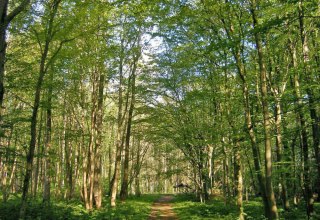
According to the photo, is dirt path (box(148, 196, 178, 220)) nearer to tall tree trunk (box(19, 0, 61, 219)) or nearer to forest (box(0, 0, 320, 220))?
forest (box(0, 0, 320, 220))

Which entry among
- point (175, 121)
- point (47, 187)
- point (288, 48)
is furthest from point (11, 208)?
point (288, 48)

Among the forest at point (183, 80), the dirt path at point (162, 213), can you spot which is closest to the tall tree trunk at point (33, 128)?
the forest at point (183, 80)

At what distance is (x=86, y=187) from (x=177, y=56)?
9.99 meters

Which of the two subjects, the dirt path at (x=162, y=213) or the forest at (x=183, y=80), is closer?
the forest at (x=183, y=80)

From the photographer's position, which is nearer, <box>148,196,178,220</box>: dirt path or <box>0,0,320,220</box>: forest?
<box>0,0,320,220</box>: forest

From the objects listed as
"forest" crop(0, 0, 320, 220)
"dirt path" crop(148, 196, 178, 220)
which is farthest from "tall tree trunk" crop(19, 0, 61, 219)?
"dirt path" crop(148, 196, 178, 220)

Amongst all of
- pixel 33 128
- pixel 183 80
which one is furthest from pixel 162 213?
pixel 33 128

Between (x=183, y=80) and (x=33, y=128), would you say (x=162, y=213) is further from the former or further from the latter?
(x=33, y=128)

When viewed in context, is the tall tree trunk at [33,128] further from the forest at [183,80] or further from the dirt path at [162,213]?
the dirt path at [162,213]

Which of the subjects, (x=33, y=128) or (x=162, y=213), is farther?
(x=162, y=213)

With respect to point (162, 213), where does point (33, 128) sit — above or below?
above

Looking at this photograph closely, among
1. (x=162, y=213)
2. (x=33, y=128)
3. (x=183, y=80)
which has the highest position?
(x=183, y=80)

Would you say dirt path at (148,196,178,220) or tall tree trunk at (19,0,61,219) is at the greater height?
tall tree trunk at (19,0,61,219)

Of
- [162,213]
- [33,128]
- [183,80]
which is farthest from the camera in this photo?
[183,80]
